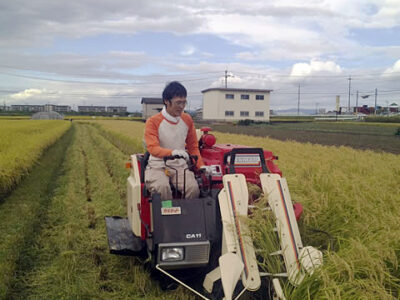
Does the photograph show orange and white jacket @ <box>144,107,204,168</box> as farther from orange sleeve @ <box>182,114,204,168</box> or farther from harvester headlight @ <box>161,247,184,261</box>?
harvester headlight @ <box>161,247,184,261</box>

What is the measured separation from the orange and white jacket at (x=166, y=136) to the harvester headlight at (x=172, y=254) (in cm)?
108

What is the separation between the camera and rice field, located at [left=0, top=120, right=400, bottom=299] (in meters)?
2.92

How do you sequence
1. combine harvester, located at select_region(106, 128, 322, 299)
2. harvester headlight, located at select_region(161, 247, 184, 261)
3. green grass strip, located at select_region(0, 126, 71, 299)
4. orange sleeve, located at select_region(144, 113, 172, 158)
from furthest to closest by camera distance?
green grass strip, located at select_region(0, 126, 71, 299) → orange sleeve, located at select_region(144, 113, 172, 158) → harvester headlight, located at select_region(161, 247, 184, 261) → combine harvester, located at select_region(106, 128, 322, 299)

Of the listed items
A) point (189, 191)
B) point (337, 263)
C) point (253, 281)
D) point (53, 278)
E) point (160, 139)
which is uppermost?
point (160, 139)

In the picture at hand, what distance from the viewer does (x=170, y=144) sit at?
4.64 m

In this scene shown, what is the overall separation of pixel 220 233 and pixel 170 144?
4.32ft

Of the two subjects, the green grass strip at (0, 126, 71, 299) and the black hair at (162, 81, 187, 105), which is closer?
the black hair at (162, 81, 187, 105)

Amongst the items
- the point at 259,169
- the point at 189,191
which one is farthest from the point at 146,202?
the point at 259,169

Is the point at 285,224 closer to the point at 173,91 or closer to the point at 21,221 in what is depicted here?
the point at 173,91

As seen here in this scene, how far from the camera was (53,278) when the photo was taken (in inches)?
179

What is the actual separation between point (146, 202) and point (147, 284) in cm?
92

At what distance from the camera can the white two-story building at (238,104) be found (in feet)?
210

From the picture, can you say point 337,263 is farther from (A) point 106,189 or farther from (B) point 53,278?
(A) point 106,189

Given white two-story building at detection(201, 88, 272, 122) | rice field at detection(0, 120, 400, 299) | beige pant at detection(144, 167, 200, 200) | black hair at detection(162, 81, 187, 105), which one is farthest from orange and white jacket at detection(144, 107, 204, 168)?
white two-story building at detection(201, 88, 272, 122)
